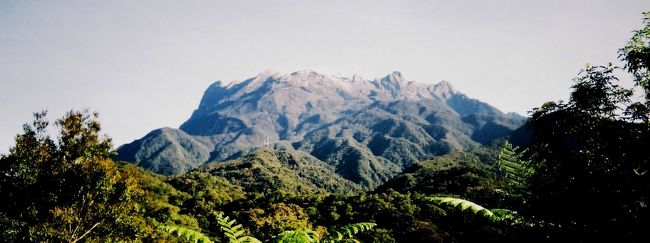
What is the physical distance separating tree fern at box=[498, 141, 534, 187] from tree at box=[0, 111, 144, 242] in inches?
892

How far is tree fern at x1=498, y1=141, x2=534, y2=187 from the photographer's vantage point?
6699mm

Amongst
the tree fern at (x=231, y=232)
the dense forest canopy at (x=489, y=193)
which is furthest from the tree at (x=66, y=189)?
the tree fern at (x=231, y=232)

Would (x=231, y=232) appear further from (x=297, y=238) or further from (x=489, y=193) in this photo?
(x=489, y=193)

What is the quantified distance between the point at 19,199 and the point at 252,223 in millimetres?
42872

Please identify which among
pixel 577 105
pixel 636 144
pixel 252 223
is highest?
pixel 577 105

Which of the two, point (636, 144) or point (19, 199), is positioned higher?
point (636, 144)

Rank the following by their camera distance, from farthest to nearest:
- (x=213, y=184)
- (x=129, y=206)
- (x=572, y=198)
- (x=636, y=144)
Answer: (x=213, y=184) → (x=129, y=206) → (x=636, y=144) → (x=572, y=198)

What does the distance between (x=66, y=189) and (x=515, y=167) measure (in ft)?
81.6

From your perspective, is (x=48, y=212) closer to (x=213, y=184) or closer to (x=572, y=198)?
(x=572, y=198)

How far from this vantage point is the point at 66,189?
23.8 meters

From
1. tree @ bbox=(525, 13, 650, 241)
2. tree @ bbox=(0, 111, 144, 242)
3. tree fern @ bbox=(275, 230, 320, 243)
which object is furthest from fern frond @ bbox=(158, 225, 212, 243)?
tree @ bbox=(0, 111, 144, 242)

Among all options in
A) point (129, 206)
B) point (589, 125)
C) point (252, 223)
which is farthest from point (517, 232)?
point (252, 223)

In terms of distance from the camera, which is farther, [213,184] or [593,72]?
[213,184]

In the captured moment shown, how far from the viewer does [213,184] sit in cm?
11894
